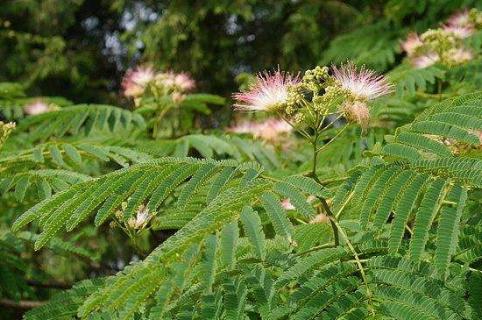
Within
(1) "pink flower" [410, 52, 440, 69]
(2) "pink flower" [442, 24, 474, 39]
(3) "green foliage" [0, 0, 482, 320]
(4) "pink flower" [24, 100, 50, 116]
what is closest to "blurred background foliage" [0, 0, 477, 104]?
(3) "green foliage" [0, 0, 482, 320]

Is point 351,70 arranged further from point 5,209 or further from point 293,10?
point 293,10

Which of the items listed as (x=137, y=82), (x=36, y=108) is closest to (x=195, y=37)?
(x=137, y=82)

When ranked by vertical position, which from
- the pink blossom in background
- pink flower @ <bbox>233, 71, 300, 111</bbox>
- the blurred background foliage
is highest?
pink flower @ <bbox>233, 71, 300, 111</bbox>

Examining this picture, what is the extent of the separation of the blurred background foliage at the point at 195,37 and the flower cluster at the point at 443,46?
1.13 meters

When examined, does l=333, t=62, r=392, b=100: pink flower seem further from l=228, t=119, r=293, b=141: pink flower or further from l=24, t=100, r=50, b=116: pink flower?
l=24, t=100, r=50, b=116: pink flower

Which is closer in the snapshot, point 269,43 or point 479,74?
point 479,74

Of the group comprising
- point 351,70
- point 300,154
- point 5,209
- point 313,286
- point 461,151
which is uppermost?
point 351,70

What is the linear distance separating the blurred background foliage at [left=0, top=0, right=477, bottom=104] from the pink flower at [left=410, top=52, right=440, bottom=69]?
1.35 meters

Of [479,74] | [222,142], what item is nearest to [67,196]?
[222,142]

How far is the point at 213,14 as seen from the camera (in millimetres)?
8641

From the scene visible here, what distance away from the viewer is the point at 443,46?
406 centimetres

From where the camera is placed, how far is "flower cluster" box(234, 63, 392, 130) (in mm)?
1991

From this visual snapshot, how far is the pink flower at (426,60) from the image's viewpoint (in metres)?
4.14

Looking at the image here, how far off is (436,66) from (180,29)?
15.8ft
